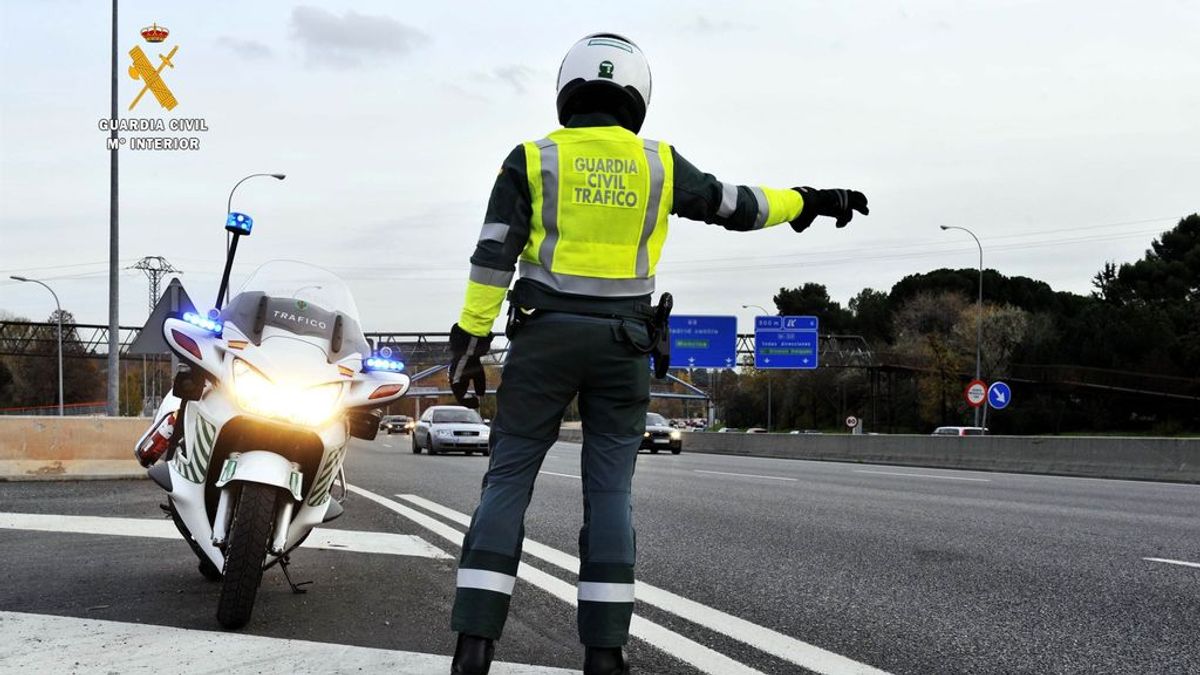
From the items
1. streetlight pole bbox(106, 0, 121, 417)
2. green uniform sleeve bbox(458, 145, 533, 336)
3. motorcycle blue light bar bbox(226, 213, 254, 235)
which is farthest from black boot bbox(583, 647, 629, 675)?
streetlight pole bbox(106, 0, 121, 417)

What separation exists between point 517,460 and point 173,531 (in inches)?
173

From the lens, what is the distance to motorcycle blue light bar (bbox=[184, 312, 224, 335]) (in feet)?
14.6

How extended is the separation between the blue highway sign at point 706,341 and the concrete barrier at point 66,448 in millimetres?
30511

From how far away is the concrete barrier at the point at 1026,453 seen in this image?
666 inches

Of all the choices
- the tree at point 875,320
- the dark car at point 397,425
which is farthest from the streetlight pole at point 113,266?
the tree at point 875,320

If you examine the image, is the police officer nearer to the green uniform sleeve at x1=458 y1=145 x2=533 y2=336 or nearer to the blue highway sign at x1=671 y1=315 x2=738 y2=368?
the green uniform sleeve at x1=458 y1=145 x2=533 y2=336

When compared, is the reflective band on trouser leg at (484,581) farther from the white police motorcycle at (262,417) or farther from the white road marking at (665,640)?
the white police motorcycle at (262,417)

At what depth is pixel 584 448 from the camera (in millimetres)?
3580

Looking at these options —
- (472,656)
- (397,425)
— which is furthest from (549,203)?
(397,425)

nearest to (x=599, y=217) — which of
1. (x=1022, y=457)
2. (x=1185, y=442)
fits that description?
(x=1185, y=442)

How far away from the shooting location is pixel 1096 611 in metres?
4.73

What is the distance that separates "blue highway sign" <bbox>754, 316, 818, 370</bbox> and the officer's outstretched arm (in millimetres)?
40479

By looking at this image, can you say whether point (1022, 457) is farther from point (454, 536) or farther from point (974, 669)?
point (974, 669)

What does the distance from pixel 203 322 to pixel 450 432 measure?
72.8 feet
